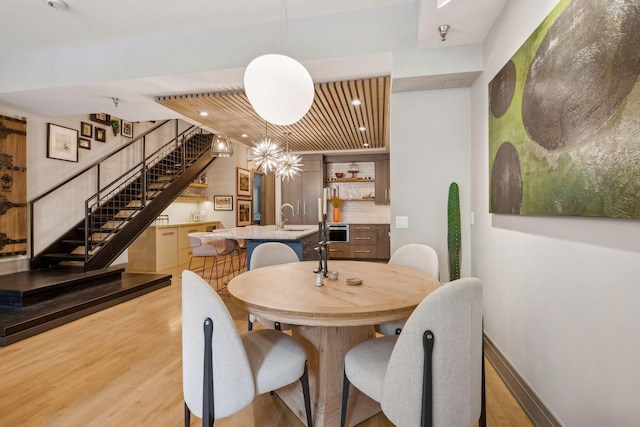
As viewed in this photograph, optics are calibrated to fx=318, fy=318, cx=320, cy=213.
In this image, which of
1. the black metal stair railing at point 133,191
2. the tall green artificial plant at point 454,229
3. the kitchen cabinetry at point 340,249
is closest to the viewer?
the tall green artificial plant at point 454,229

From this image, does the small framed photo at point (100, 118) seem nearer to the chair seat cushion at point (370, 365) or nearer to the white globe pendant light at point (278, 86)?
the white globe pendant light at point (278, 86)

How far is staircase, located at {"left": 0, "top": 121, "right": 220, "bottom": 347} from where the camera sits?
3.37 meters

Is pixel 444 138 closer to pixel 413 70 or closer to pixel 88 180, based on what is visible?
pixel 413 70

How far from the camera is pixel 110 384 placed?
7.12 ft

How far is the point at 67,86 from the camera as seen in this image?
137 inches

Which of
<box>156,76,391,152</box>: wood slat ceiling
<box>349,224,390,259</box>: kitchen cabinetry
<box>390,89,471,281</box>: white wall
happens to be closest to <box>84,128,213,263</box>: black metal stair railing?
<box>156,76,391,152</box>: wood slat ceiling

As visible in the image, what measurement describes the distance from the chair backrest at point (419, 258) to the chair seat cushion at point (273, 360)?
116 cm

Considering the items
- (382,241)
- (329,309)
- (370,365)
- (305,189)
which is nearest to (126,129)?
(305,189)

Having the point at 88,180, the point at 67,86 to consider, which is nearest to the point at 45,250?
the point at 88,180

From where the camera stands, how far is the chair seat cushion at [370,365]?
1.34 metres

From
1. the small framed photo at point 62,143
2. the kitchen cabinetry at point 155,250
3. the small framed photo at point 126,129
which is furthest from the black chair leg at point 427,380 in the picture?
the small framed photo at point 126,129

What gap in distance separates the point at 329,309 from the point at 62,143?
5.72 m

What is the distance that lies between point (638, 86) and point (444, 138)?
79.3 inches

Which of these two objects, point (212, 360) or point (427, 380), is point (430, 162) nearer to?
point (427, 380)
